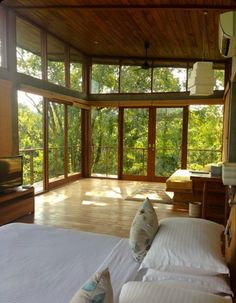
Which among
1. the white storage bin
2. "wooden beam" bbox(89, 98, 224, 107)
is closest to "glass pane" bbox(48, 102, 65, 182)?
"wooden beam" bbox(89, 98, 224, 107)

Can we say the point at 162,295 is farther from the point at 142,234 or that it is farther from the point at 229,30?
the point at 229,30

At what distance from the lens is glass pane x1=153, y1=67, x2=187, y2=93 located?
698 cm

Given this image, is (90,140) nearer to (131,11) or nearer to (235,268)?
(131,11)

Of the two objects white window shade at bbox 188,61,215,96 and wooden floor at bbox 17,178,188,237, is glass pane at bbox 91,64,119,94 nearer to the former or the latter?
wooden floor at bbox 17,178,188,237

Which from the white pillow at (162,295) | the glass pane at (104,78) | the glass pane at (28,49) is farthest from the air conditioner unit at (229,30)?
the glass pane at (104,78)

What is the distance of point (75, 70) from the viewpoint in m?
7.11

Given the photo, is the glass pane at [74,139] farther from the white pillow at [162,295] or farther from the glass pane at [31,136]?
the white pillow at [162,295]

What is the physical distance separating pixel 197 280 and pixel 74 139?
6076 mm

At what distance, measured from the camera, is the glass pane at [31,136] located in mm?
5262

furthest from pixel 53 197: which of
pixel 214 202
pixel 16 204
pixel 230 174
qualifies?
pixel 230 174

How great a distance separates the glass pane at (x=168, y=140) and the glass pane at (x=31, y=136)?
2969mm

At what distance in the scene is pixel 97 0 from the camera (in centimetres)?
372

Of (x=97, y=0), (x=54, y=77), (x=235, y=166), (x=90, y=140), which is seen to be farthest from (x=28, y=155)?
(x=235, y=166)

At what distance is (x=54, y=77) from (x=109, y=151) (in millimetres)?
2516
